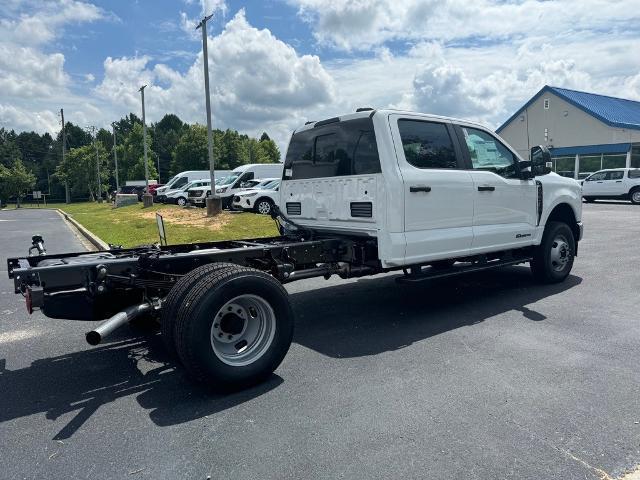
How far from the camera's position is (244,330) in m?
4.00

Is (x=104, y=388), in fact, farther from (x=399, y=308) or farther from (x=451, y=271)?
(x=451, y=271)

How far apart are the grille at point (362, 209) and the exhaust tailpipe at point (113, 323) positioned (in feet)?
7.59

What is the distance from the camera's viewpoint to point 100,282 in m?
3.81

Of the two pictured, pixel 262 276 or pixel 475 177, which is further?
pixel 475 177

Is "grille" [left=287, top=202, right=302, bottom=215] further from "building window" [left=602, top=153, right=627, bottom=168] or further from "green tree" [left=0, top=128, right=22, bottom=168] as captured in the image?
"green tree" [left=0, top=128, right=22, bottom=168]

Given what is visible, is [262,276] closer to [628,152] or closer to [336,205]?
[336,205]

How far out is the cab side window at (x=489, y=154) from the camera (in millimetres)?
5809

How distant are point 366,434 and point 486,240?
3.44 metres

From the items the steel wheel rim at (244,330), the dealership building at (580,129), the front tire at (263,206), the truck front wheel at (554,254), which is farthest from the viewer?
the dealership building at (580,129)

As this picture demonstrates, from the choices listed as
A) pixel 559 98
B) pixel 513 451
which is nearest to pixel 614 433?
pixel 513 451

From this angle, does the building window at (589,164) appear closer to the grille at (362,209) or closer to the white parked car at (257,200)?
the white parked car at (257,200)

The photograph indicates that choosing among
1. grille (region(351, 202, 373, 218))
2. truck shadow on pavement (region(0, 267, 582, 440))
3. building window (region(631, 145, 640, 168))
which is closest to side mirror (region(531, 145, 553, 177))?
truck shadow on pavement (region(0, 267, 582, 440))

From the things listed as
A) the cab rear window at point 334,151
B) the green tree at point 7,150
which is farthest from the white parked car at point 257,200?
the green tree at point 7,150

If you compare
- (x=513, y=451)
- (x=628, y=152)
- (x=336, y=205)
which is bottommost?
(x=513, y=451)
